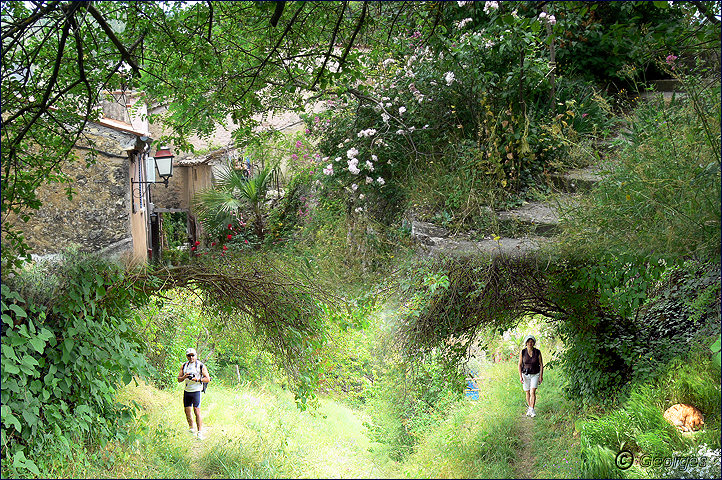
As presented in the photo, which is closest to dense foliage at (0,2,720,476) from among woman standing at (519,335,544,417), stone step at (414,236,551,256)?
stone step at (414,236,551,256)

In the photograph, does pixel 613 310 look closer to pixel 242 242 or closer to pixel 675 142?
pixel 675 142

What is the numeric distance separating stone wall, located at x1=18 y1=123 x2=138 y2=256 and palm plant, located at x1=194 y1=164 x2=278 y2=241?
203 cm

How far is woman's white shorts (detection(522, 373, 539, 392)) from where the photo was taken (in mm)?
6602

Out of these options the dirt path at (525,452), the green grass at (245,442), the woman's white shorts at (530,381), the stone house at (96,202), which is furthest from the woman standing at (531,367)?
the stone house at (96,202)

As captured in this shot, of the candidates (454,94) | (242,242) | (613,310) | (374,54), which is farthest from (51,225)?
(613,310)

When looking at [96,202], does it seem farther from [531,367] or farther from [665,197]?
[665,197]

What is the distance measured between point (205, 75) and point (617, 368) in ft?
14.9

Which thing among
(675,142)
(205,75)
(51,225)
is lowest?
(51,225)

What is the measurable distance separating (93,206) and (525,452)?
5.73 metres

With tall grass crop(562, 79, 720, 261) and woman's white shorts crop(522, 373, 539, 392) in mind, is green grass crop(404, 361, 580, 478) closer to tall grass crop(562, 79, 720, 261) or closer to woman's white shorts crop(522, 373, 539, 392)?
woman's white shorts crop(522, 373, 539, 392)

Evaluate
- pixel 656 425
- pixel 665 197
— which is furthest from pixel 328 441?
pixel 665 197

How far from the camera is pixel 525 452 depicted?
5859mm

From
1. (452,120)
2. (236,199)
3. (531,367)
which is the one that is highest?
(452,120)

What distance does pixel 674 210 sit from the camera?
3201 millimetres
